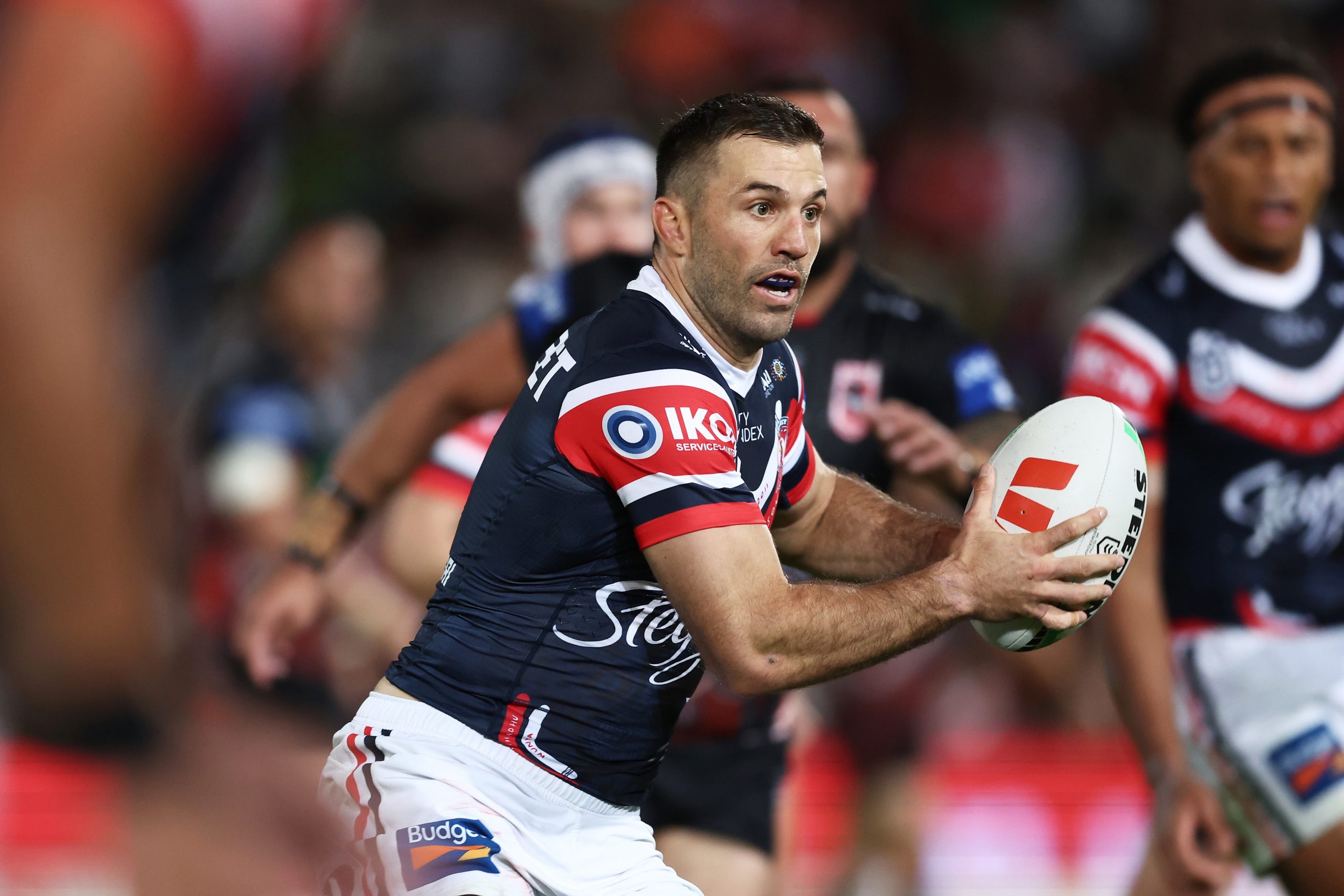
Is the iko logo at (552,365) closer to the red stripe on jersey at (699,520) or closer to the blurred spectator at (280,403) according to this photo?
the red stripe on jersey at (699,520)

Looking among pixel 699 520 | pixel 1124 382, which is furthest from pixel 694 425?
pixel 1124 382

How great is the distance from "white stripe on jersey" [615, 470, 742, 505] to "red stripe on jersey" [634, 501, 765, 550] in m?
0.05

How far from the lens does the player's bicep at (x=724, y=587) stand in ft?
9.49

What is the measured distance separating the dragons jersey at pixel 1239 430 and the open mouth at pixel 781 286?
1938mm

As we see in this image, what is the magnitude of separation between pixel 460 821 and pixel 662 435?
90cm

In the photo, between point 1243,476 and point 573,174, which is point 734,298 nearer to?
point 1243,476

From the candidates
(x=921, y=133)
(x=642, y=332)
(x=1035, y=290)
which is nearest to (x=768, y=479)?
(x=642, y=332)

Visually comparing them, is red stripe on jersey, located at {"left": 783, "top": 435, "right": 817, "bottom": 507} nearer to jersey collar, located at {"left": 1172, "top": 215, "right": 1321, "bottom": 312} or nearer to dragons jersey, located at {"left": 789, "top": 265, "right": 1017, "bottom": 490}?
dragons jersey, located at {"left": 789, "top": 265, "right": 1017, "bottom": 490}

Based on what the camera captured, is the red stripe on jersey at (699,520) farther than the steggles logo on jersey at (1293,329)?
No

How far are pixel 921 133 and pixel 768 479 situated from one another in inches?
436

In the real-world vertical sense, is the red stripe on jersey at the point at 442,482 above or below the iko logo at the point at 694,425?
below

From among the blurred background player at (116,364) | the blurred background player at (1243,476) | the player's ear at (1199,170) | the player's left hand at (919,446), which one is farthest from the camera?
the player's ear at (1199,170)

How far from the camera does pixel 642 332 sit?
316 centimetres

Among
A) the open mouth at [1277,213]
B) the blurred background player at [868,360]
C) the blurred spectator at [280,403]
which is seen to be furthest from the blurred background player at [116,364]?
the blurred spectator at [280,403]
